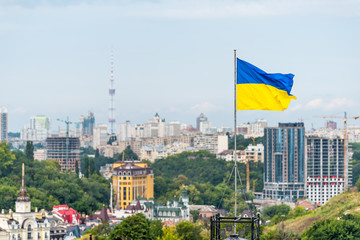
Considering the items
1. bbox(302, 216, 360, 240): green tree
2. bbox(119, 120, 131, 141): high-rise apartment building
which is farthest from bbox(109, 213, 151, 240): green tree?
bbox(119, 120, 131, 141): high-rise apartment building

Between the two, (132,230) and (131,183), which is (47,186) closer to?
(131,183)

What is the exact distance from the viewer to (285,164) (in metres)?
86.6

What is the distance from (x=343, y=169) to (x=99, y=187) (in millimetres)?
29094

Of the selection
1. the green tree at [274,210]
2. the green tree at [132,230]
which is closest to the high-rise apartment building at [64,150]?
the green tree at [274,210]

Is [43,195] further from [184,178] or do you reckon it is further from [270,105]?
[270,105]

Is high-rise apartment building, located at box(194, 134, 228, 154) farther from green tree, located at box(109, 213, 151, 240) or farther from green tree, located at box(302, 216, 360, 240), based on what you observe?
green tree, located at box(302, 216, 360, 240)

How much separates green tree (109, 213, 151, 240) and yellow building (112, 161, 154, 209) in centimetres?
3576

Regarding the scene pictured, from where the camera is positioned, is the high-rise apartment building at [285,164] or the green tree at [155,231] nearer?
the green tree at [155,231]

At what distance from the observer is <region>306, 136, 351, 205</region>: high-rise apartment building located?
282ft

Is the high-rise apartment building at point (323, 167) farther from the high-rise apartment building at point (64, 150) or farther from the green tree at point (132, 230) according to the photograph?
the green tree at point (132, 230)

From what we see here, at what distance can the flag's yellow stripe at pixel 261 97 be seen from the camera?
50.0 feet

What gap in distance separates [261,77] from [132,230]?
21.2 metres

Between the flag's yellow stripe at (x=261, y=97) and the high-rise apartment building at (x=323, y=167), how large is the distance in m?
71.7

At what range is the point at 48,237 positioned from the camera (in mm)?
47625
